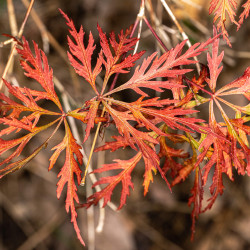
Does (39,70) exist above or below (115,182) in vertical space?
above

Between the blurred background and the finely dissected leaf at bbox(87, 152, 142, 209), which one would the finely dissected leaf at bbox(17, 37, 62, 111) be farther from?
the blurred background

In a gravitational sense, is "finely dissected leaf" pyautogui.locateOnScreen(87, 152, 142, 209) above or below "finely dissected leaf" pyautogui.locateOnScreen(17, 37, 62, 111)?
below

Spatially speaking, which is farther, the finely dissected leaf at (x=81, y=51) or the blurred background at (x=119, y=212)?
the blurred background at (x=119, y=212)

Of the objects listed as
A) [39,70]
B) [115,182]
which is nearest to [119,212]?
[115,182]

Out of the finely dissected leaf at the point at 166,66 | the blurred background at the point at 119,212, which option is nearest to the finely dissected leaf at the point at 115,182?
the finely dissected leaf at the point at 166,66

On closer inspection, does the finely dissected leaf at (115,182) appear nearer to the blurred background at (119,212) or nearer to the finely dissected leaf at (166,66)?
the finely dissected leaf at (166,66)

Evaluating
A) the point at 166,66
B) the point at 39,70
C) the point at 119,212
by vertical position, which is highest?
the point at 39,70

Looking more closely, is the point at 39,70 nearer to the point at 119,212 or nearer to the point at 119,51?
the point at 119,51

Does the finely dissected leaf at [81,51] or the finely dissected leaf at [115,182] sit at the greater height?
the finely dissected leaf at [81,51]

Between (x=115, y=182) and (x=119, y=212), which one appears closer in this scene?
(x=115, y=182)

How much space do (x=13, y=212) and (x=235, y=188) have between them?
1319 millimetres

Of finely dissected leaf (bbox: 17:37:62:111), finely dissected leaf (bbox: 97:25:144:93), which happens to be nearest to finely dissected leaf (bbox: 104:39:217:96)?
finely dissected leaf (bbox: 97:25:144:93)

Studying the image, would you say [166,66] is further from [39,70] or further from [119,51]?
[39,70]

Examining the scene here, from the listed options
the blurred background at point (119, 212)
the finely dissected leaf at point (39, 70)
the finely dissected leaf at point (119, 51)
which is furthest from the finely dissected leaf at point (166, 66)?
the blurred background at point (119, 212)
